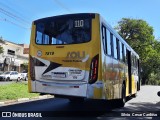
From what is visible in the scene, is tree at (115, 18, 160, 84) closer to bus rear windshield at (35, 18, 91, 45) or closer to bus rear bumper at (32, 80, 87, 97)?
bus rear windshield at (35, 18, 91, 45)

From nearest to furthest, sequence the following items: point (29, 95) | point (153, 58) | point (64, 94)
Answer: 1. point (64, 94)
2. point (29, 95)
3. point (153, 58)

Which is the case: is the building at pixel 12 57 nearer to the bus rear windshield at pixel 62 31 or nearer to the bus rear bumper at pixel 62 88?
the bus rear windshield at pixel 62 31

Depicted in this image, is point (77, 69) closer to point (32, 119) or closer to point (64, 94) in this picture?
point (64, 94)

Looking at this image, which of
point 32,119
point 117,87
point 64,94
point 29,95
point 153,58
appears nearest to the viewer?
point 32,119

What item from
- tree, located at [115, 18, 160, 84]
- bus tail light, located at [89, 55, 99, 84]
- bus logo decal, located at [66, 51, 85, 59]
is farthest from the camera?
tree, located at [115, 18, 160, 84]

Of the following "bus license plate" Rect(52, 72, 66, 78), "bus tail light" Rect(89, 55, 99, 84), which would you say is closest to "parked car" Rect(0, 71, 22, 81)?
→ "bus license plate" Rect(52, 72, 66, 78)

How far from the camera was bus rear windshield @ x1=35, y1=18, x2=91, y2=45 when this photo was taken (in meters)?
11.6

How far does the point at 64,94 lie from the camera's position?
11.4m

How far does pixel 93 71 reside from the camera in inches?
440

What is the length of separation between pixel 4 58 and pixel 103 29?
52.0m

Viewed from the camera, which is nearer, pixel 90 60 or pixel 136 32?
pixel 90 60

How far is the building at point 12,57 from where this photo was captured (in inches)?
2430

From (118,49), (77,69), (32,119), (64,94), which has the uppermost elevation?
(118,49)

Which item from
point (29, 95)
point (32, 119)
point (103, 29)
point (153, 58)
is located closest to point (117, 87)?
point (103, 29)
